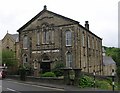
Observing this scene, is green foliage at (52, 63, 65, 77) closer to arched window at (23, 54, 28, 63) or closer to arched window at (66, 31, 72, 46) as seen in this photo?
arched window at (66, 31, 72, 46)

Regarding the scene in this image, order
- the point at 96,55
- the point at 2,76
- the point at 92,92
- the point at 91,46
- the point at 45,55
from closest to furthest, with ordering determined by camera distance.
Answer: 1. the point at 92,92
2. the point at 2,76
3. the point at 45,55
4. the point at 91,46
5. the point at 96,55

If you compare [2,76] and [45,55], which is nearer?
[2,76]

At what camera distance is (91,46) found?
4678 centimetres

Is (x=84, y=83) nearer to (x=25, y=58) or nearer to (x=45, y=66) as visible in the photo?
(x=45, y=66)

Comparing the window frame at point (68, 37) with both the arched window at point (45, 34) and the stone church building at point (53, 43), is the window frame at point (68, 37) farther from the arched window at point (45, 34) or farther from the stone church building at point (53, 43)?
the arched window at point (45, 34)

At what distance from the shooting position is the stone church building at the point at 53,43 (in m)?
37.7

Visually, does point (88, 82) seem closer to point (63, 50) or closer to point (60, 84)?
point (60, 84)

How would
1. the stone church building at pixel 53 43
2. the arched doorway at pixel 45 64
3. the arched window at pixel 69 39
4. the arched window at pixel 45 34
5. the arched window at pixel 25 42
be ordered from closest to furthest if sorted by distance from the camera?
1. the stone church building at pixel 53 43
2. the arched window at pixel 69 39
3. the arched doorway at pixel 45 64
4. the arched window at pixel 45 34
5. the arched window at pixel 25 42

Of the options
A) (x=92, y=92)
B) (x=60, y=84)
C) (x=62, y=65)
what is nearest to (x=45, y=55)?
(x=62, y=65)

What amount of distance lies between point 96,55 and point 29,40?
15642 mm

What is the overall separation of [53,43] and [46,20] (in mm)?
4046

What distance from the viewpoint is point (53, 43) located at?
3944 centimetres

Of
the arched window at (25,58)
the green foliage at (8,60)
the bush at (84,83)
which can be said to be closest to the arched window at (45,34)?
the arched window at (25,58)

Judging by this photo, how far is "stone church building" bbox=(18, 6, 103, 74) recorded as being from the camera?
1485 inches
